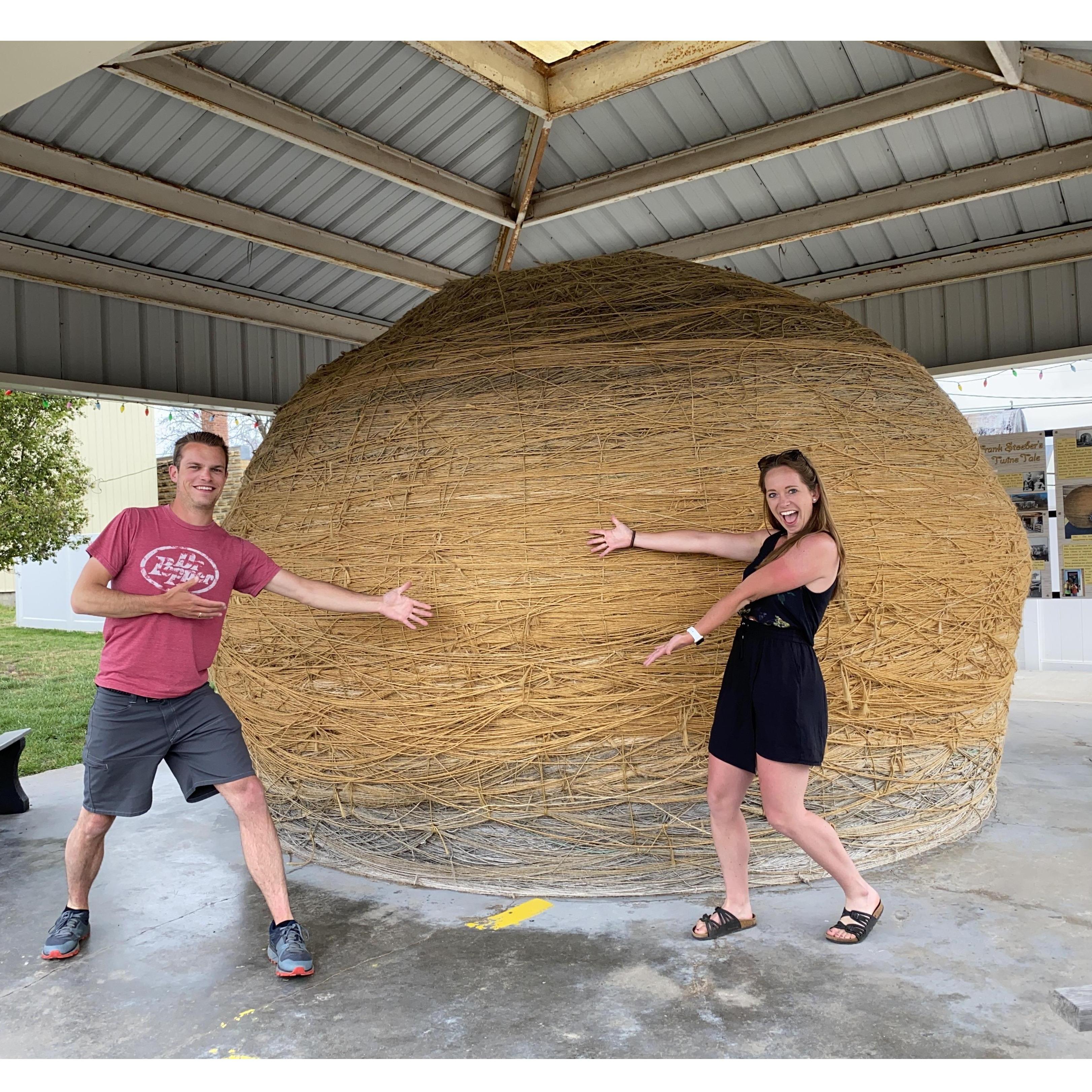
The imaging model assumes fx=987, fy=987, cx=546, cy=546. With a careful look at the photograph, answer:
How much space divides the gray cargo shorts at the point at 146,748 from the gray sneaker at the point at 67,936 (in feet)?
1.44

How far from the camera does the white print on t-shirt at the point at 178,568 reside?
320 cm

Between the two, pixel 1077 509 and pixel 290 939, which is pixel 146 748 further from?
pixel 1077 509

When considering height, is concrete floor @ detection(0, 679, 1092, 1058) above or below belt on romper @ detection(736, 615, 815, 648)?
below

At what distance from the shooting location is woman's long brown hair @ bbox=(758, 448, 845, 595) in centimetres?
315

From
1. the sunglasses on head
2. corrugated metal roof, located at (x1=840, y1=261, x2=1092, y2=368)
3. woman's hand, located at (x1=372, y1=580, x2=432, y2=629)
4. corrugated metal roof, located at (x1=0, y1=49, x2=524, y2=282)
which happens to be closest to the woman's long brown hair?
the sunglasses on head

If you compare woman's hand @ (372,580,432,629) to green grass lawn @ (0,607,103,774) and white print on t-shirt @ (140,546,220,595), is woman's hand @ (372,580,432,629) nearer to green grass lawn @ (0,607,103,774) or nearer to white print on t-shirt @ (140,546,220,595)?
white print on t-shirt @ (140,546,220,595)

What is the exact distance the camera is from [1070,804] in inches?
195

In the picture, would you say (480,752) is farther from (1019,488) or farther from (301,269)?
(1019,488)

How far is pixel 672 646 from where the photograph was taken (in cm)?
328

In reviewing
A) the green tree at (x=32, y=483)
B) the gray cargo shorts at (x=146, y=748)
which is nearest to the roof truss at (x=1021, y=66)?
the gray cargo shorts at (x=146, y=748)

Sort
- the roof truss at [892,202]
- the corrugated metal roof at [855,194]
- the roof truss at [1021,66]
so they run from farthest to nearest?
the roof truss at [892,202] → the corrugated metal roof at [855,194] → the roof truss at [1021,66]

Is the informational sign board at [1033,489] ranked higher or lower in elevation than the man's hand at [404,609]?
higher

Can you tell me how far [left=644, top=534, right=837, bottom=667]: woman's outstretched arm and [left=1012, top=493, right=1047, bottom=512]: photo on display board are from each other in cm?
694

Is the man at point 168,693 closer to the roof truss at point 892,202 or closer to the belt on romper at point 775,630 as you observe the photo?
the belt on romper at point 775,630
